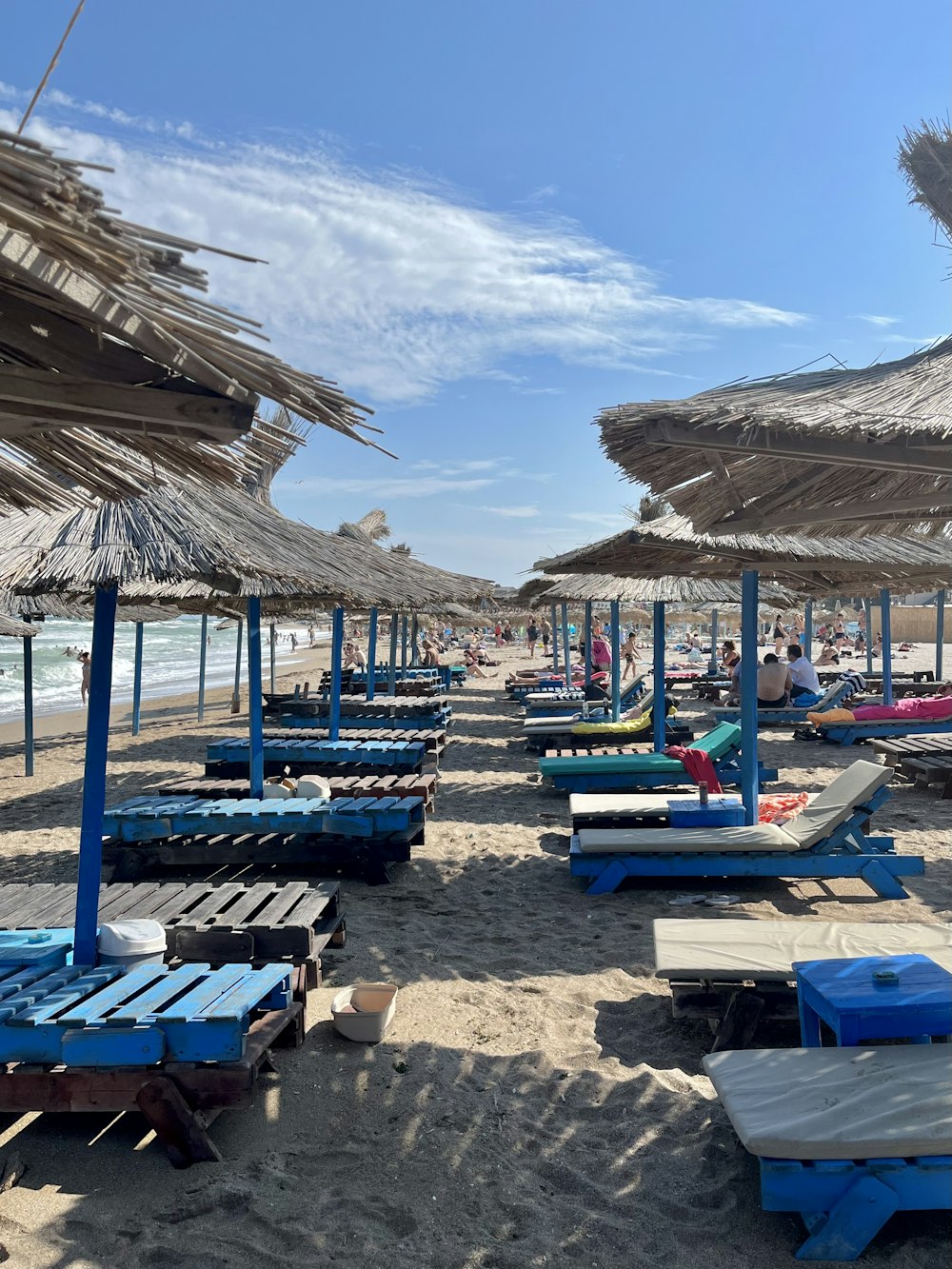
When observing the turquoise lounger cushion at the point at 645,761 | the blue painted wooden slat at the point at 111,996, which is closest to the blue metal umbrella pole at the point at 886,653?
the turquoise lounger cushion at the point at 645,761

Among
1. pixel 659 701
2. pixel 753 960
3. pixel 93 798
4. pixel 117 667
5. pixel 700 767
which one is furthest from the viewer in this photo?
pixel 117 667

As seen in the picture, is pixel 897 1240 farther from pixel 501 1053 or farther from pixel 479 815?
pixel 479 815

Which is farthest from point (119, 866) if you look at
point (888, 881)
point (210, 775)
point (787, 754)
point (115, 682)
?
point (115, 682)

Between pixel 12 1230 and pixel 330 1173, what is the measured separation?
0.88 meters

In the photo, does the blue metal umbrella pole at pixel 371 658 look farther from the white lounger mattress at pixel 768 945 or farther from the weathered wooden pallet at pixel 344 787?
the white lounger mattress at pixel 768 945

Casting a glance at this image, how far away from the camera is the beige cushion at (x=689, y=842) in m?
5.59

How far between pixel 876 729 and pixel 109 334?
11607 millimetres

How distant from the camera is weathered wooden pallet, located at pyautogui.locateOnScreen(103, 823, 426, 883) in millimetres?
6000

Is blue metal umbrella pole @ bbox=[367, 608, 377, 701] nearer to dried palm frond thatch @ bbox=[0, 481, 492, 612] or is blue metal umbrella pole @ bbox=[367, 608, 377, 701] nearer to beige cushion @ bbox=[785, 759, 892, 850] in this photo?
dried palm frond thatch @ bbox=[0, 481, 492, 612]

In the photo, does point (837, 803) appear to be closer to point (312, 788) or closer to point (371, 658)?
point (312, 788)

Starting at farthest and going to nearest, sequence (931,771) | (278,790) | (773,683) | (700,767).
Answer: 1. (773,683)
2. (931,771)
3. (700,767)
4. (278,790)

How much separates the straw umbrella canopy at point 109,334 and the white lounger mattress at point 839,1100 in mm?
2130

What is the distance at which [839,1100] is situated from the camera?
2.53 meters

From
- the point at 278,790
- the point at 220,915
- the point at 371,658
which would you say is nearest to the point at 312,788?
the point at 278,790
